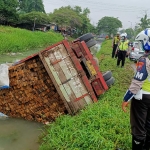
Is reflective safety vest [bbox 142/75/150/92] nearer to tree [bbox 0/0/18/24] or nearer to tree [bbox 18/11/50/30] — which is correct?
tree [bbox 0/0/18/24]

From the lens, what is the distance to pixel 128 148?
12.5 feet

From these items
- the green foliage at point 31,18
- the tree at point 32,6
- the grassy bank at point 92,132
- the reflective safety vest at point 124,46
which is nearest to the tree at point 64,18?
the green foliage at point 31,18

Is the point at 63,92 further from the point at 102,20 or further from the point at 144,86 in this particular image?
the point at 102,20

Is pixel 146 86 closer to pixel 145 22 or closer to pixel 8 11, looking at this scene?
pixel 8 11

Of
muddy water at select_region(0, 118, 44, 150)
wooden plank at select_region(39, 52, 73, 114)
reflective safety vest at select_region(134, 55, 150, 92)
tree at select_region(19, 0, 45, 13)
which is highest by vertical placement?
tree at select_region(19, 0, 45, 13)

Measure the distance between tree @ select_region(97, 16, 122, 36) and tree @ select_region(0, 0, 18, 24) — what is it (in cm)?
5649

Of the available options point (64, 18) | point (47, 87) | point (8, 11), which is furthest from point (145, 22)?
point (47, 87)

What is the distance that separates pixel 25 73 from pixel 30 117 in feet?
3.37

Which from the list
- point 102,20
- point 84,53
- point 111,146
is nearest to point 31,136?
point 111,146

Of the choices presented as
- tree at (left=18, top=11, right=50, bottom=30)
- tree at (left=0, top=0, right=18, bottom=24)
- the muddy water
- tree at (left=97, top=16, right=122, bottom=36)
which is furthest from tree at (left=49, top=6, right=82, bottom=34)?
the muddy water

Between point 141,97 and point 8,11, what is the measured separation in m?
27.5

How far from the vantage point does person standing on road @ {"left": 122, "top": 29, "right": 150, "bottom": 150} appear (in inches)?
120

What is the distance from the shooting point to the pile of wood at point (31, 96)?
5.40 meters

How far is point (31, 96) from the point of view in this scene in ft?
17.9
